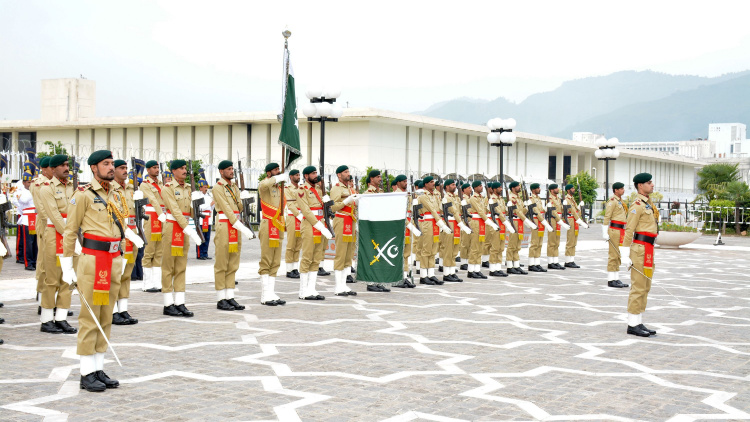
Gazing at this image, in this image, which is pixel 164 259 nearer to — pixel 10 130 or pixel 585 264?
pixel 585 264

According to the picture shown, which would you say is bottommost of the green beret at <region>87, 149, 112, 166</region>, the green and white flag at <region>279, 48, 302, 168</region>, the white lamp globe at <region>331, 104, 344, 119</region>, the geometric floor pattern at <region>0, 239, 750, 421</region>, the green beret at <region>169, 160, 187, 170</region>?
the geometric floor pattern at <region>0, 239, 750, 421</region>

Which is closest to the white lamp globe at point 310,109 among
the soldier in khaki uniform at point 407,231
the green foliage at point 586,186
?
the soldier in khaki uniform at point 407,231

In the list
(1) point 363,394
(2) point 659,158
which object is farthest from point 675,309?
(2) point 659,158

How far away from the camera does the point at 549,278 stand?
635 inches

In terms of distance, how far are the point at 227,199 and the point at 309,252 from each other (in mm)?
1886

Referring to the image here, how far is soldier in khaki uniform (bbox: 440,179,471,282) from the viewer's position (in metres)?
14.9

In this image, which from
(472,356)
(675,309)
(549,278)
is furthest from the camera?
(549,278)

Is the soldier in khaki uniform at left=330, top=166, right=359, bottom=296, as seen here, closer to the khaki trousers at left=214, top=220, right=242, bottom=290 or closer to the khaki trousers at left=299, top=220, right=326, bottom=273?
the khaki trousers at left=299, top=220, right=326, bottom=273

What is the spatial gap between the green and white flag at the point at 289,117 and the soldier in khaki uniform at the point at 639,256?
4930 mm

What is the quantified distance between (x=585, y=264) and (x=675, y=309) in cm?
796

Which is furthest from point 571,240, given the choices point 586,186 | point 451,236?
point 586,186

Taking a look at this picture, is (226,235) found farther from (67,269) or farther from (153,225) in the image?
(67,269)

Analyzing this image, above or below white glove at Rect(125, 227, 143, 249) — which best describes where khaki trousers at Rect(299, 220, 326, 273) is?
below

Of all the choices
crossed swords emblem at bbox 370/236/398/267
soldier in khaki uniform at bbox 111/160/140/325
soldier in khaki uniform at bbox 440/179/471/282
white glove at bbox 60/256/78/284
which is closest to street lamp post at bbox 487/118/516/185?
soldier in khaki uniform at bbox 440/179/471/282
